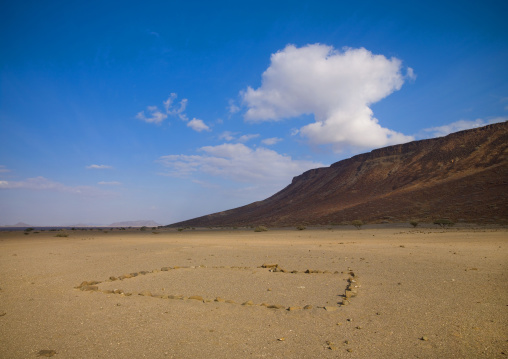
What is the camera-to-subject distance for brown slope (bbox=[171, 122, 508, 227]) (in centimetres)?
4909

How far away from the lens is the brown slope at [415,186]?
4909 cm

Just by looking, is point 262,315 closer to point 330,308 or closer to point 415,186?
point 330,308

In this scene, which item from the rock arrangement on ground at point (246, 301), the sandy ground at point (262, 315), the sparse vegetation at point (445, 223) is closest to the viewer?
the sandy ground at point (262, 315)

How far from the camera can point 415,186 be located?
219 feet

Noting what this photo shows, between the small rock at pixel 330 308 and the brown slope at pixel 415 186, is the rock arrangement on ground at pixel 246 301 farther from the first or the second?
the brown slope at pixel 415 186

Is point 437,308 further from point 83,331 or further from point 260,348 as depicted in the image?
point 83,331

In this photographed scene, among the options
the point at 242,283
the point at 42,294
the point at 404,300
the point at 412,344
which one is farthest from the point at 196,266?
the point at 412,344

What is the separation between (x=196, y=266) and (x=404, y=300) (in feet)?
26.3

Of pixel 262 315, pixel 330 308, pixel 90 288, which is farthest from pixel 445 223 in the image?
pixel 90 288

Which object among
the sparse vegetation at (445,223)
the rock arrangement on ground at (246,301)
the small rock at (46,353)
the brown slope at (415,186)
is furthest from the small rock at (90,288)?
the brown slope at (415,186)

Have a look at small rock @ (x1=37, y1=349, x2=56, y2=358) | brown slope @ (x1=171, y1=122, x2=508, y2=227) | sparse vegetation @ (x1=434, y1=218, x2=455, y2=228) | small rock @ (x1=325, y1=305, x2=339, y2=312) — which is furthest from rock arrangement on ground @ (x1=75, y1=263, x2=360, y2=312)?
brown slope @ (x1=171, y1=122, x2=508, y2=227)

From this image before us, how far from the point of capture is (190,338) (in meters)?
4.84

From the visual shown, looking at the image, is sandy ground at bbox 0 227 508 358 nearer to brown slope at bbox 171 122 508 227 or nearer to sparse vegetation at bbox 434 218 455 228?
sparse vegetation at bbox 434 218 455 228

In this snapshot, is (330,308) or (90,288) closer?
(330,308)
